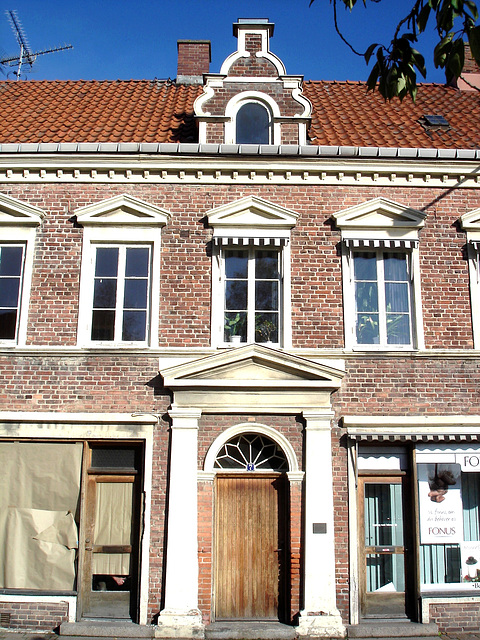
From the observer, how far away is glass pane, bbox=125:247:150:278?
409 inches

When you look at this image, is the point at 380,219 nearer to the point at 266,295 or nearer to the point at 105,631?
the point at 266,295

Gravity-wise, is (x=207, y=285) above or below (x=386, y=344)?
above

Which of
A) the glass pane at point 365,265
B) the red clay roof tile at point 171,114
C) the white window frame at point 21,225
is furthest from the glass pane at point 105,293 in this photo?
the glass pane at point 365,265

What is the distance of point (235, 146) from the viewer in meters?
10.5

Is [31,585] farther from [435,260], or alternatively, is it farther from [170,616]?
[435,260]

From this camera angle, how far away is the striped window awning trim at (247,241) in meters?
10.2

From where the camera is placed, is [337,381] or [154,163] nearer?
[337,381]

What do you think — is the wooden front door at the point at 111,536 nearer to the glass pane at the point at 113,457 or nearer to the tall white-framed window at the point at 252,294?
the glass pane at the point at 113,457

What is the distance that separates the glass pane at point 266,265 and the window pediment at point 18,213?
3836 millimetres

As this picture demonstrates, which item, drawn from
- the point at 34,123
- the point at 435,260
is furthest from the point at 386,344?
the point at 34,123

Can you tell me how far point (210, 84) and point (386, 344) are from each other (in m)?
5.79

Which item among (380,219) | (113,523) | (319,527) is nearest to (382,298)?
(380,219)

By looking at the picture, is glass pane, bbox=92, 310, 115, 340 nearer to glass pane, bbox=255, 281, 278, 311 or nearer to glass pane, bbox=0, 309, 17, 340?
glass pane, bbox=0, 309, 17, 340

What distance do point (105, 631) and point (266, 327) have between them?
17.3ft
